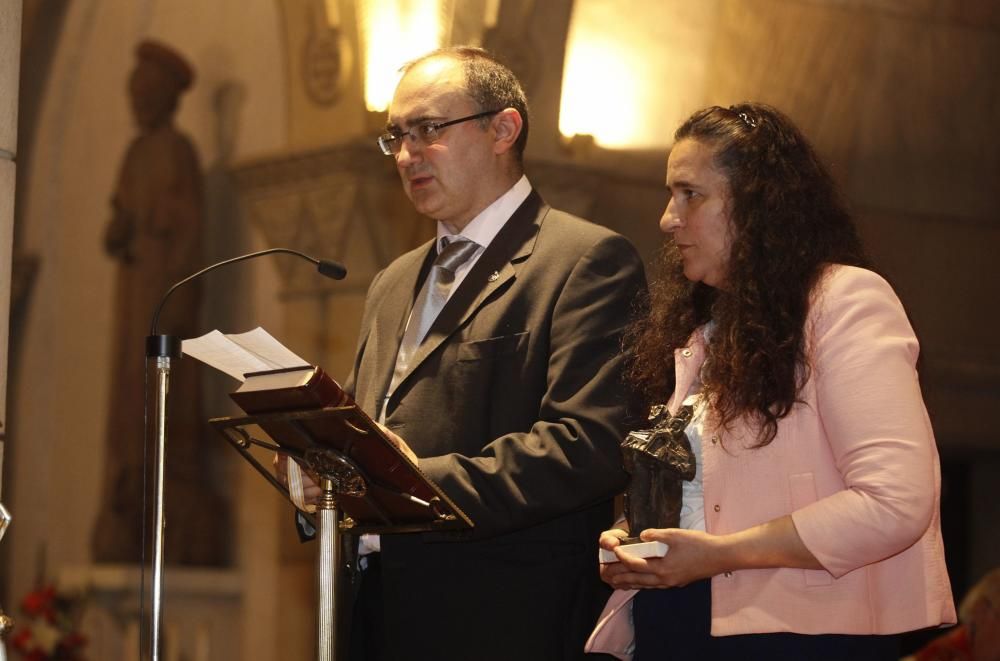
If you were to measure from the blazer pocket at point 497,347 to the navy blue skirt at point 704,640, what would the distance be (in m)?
0.72

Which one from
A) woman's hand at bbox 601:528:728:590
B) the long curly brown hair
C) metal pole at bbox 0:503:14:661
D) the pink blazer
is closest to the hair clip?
the long curly brown hair

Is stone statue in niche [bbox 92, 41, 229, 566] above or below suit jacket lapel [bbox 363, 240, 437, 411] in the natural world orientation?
below

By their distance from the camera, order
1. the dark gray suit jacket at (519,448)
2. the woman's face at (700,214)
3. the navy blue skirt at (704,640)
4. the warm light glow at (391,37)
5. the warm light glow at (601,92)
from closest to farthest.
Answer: the navy blue skirt at (704,640) < the woman's face at (700,214) < the dark gray suit jacket at (519,448) < the warm light glow at (391,37) < the warm light glow at (601,92)

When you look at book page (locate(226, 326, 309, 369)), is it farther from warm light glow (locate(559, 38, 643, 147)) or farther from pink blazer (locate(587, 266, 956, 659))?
warm light glow (locate(559, 38, 643, 147))

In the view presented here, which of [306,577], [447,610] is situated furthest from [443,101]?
[306,577]

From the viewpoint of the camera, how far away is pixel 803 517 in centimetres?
275

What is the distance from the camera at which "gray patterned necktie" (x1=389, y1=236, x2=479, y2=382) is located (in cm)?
379

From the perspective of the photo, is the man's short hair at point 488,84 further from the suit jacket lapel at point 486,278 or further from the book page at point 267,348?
the book page at point 267,348

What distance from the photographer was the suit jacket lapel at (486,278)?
3.64 meters

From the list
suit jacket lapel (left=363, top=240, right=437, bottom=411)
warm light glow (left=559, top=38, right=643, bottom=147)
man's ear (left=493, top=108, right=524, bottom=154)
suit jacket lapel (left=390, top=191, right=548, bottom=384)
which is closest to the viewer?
suit jacket lapel (left=390, top=191, right=548, bottom=384)

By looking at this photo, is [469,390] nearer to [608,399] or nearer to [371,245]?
[608,399]

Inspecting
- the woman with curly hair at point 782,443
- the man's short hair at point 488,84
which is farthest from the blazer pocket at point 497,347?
the man's short hair at point 488,84

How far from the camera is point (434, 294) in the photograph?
385cm

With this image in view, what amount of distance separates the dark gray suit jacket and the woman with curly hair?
26 cm
